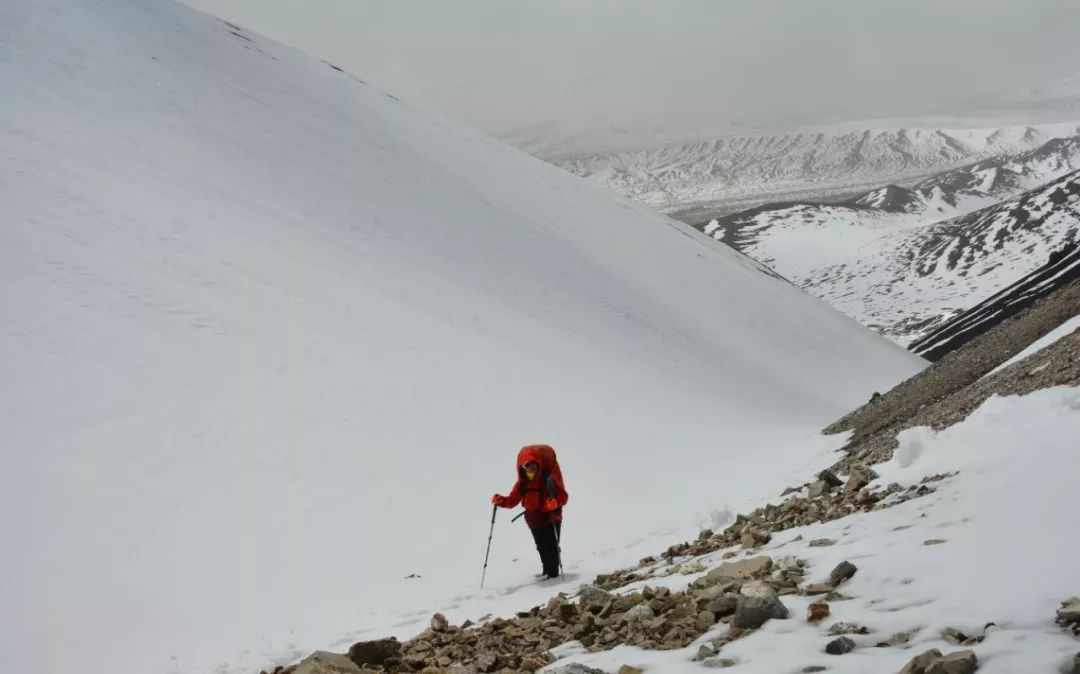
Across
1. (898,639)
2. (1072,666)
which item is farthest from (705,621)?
(1072,666)

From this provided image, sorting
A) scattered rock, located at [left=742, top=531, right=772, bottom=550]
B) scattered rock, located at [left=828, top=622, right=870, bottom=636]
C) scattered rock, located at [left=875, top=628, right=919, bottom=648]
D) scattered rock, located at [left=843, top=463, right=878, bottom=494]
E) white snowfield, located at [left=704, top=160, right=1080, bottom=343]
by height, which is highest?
white snowfield, located at [left=704, top=160, right=1080, bottom=343]

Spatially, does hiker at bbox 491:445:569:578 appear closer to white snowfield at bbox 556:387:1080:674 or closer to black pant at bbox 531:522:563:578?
black pant at bbox 531:522:563:578

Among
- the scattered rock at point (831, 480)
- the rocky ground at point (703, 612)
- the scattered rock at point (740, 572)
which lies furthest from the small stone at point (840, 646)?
the scattered rock at point (831, 480)

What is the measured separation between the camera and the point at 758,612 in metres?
5.36

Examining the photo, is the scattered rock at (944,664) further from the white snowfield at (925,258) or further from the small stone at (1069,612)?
the white snowfield at (925,258)

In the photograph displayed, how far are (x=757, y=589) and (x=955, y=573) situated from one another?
4.54 feet

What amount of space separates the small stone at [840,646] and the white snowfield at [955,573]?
39mm

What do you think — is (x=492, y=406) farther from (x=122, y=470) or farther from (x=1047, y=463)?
(x=1047, y=463)

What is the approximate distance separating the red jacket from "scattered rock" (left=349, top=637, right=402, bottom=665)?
4.03 m

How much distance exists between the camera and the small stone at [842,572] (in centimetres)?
588

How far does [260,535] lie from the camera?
13.4 metres

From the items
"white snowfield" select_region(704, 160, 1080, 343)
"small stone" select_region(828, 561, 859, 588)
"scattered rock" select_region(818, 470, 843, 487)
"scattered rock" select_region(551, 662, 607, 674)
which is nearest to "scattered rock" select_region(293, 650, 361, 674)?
"scattered rock" select_region(551, 662, 607, 674)

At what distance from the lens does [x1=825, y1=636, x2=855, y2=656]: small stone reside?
4.46 m

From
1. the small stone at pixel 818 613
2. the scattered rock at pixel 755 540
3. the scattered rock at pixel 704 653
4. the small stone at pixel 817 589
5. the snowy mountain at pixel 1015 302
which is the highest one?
the snowy mountain at pixel 1015 302
